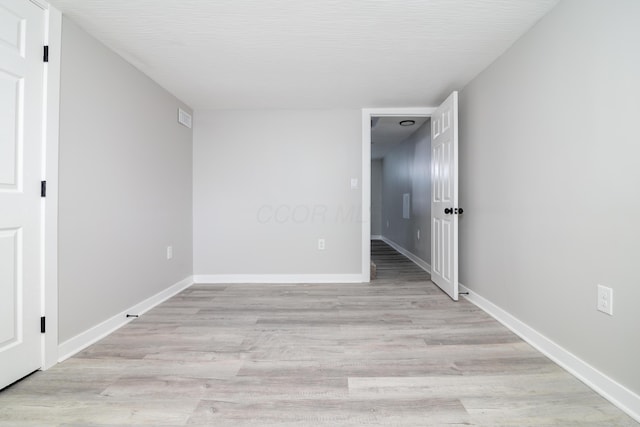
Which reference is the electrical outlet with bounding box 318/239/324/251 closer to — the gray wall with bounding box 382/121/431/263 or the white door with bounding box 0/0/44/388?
the gray wall with bounding box 382/121/431/263

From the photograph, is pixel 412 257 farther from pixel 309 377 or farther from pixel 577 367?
pixel 309 377

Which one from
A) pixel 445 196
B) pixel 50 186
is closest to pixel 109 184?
pixel 50 186

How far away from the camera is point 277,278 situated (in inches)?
137

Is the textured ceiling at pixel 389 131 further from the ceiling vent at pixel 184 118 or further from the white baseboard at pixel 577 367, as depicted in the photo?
the white baseboard at pixel 577 367

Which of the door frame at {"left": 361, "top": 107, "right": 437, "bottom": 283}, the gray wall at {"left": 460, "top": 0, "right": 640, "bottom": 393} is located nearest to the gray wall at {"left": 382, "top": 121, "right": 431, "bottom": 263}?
the door frame at {"left": 361, "top": 107, "right": 437, "bottom": 283}

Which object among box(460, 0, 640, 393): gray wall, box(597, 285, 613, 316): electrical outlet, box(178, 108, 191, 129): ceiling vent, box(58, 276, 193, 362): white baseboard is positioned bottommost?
box(58, 276, 193, 362): white baseboard

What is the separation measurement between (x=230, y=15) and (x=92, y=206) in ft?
5.07

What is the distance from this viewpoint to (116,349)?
1847 millimetres

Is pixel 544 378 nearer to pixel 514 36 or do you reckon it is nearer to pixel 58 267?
pixel 514 36

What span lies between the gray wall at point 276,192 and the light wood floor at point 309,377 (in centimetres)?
107

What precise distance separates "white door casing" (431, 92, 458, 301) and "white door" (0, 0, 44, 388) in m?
2.97

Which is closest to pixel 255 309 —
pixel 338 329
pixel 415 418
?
pixel 338 329

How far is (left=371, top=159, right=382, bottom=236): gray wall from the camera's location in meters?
8.00

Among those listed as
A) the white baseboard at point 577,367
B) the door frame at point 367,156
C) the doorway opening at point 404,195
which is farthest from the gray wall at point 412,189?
the white baseboard at point 577,367
